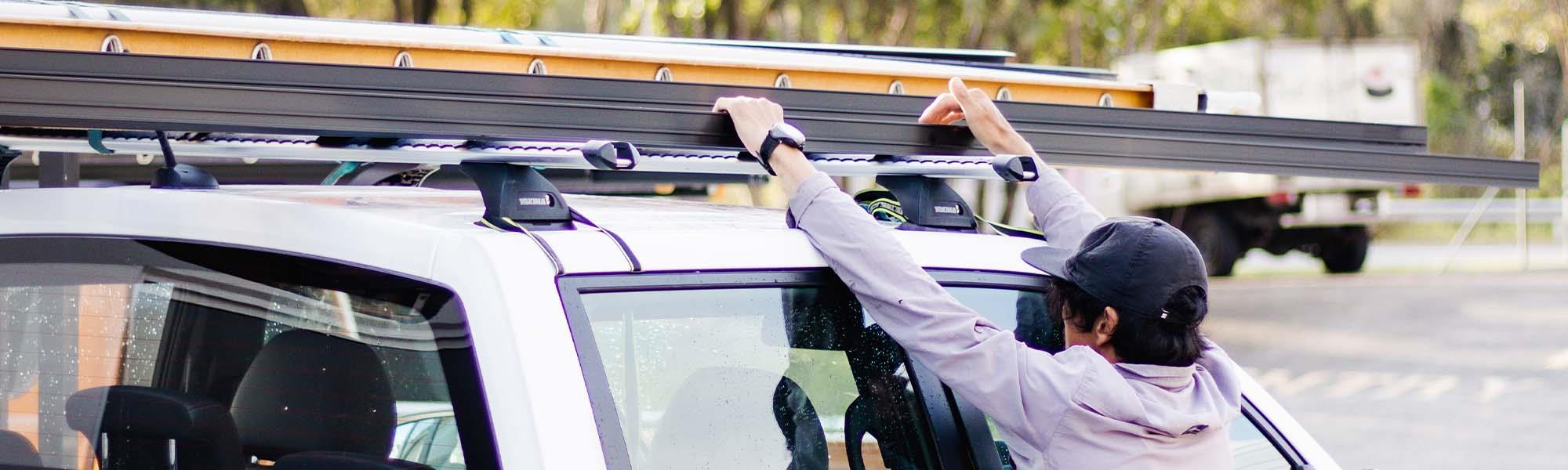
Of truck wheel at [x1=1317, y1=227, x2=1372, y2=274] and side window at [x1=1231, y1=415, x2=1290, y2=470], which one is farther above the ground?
side window at [x1=1231, y1=415, x2=1290, y2=470]

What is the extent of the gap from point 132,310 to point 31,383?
23 cm

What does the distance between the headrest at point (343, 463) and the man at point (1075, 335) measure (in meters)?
0.68

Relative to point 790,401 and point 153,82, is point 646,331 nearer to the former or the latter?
point 790,401

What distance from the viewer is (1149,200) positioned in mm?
22734

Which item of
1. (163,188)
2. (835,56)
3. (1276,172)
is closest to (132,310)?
(163,188)

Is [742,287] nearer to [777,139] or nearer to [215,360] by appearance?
[777,139]

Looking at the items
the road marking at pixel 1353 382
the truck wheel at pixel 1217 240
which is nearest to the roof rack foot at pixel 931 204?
the road marking at pixel 1353 382

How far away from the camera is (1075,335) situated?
2463 millimetres

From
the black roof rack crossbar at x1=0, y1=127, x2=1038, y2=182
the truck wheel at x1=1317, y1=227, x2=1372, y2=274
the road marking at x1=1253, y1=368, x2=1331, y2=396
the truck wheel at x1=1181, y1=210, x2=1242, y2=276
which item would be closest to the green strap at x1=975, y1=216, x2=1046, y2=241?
the black roof rack crossbar at x1=0, y1=127, x2=1038, y2=182

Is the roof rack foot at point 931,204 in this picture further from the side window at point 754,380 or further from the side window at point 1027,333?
the side window at point 754,380

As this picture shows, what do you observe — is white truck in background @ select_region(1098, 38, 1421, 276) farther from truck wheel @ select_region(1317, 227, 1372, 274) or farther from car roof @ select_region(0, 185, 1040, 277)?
car roof @ select_region(0, 185, 1040, 277)

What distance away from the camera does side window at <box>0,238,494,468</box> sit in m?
2.11

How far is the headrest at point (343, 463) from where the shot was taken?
207 centimetres

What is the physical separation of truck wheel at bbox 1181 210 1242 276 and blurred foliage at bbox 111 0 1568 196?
3.21 metres
